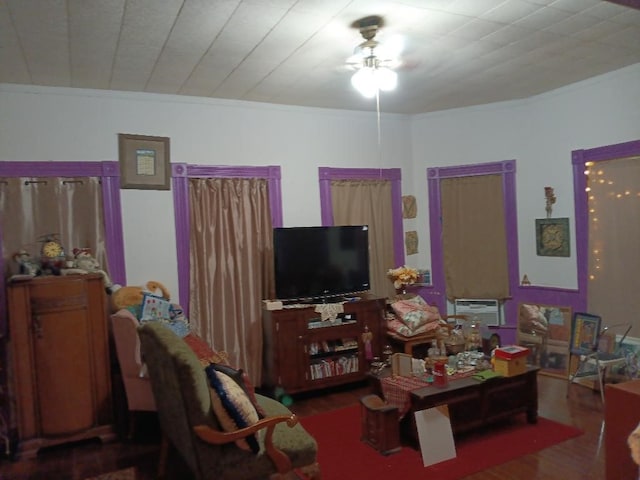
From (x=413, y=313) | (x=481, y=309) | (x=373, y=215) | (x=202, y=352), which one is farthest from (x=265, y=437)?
(x=481, y=309)

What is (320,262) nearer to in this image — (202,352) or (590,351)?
(202,352)

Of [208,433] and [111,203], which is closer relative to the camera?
[208,433]

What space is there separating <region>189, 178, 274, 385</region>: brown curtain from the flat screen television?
275 millimetres

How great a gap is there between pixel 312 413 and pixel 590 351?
2.39 metres

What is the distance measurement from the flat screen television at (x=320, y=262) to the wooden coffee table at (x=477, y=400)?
4.07ft

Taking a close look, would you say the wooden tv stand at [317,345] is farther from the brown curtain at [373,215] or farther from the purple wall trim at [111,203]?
the purple wall trim at [111,203]

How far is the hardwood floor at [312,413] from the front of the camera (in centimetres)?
283

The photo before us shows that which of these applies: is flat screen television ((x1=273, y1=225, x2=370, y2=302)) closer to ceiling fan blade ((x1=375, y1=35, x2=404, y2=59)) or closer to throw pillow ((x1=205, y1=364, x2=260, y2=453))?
ceiling fan blade ((x1=375, y1=35, x2=404, y2=59))

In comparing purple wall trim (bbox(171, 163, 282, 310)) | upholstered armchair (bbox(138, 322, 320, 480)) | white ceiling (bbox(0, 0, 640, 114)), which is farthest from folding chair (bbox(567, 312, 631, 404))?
purple wall trim (bbox(171, 163, 282, 310))

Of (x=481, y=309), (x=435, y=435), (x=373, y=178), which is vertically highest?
(x=373, y=178)

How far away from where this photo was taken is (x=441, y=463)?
117 inches

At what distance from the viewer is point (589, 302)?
4.46m

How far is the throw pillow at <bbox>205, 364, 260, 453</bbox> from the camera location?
2.31 meters

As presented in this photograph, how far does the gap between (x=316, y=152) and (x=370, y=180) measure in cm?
69
